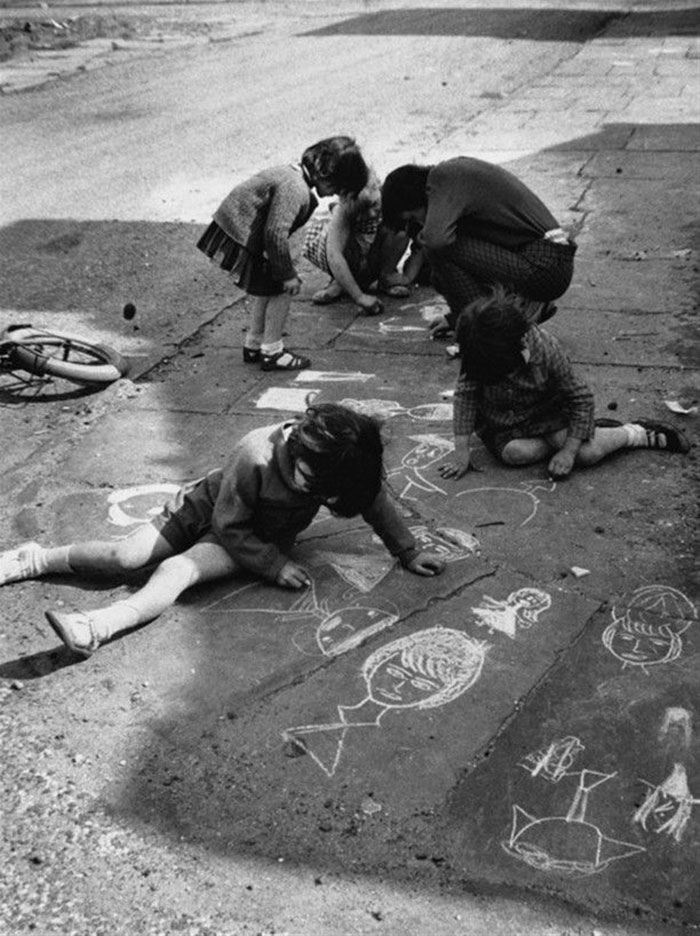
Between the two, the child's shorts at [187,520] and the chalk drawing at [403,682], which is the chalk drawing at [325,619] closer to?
the chalk drawing at [403,682]

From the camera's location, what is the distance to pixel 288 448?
386cm

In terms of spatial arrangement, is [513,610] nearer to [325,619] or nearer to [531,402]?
[325,619]

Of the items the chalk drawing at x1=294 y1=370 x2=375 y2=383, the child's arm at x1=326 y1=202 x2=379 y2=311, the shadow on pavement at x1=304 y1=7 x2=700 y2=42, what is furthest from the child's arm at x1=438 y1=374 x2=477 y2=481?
the shadow on pavement at x1=304 y1=7 x2=700 y2=42

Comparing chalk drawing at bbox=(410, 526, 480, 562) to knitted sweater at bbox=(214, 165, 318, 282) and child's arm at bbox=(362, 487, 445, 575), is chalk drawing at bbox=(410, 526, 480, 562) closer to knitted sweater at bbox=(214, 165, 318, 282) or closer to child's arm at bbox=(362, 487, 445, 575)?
child's arm at bbox=(362, 487, 445, 575)

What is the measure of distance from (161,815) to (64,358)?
347 cm

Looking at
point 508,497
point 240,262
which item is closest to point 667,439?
point 508,497

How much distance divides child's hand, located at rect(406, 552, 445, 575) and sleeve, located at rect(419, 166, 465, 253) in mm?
1911

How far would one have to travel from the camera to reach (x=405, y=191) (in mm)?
5422

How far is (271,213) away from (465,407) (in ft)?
4.99

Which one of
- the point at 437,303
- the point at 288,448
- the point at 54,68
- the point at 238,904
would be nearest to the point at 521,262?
the point at 437,303

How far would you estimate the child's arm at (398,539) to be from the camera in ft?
13.0

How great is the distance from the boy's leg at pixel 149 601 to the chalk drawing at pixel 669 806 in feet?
5.26

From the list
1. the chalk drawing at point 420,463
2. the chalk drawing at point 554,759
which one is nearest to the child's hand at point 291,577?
the chalk drawing at point 420,463

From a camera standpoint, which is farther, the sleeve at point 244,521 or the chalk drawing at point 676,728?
the sleeve at point 244,521
